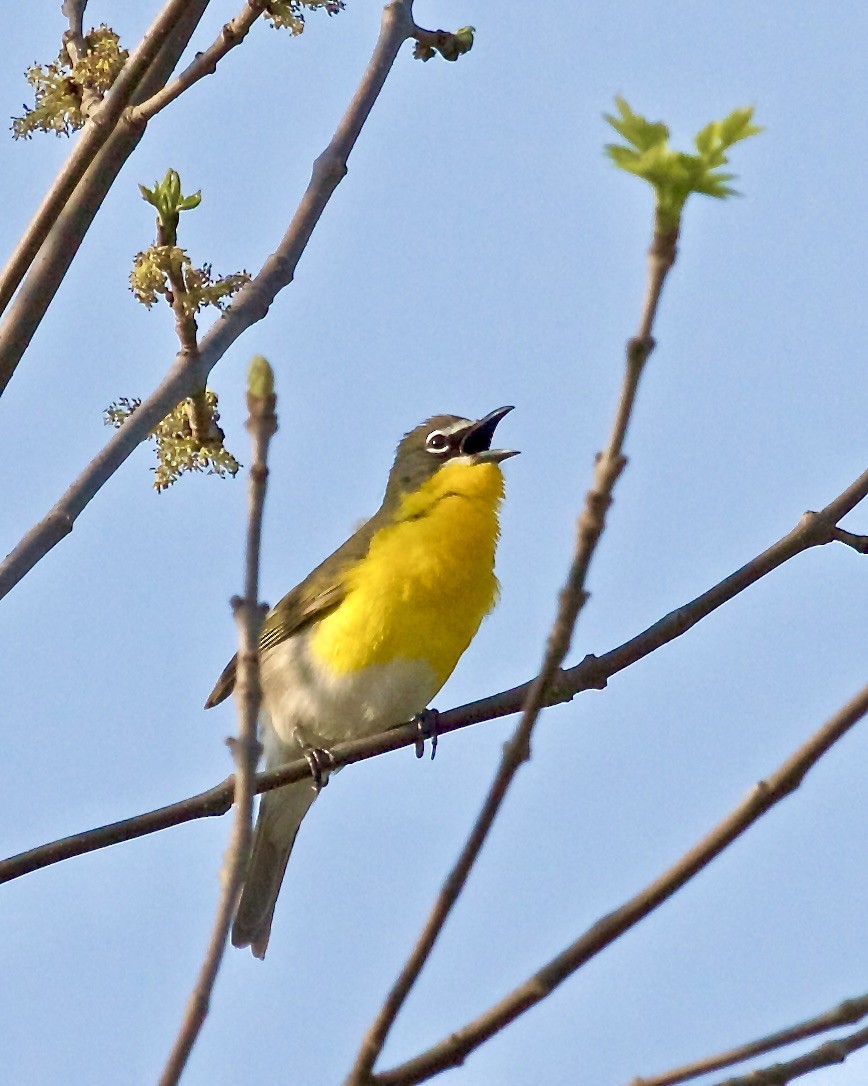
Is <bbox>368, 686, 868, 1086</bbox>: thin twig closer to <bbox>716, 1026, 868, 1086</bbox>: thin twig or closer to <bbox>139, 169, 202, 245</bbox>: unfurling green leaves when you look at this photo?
<bbox>716, 1026, 868, 1086</bbox>: thin twig

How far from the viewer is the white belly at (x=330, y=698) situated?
278 inches

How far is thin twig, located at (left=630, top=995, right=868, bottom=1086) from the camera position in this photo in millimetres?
2270

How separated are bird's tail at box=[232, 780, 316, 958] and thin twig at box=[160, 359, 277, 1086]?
532 cm

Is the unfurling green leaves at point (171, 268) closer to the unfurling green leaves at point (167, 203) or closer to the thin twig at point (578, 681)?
the unfurling green leaves at point (167, 203)

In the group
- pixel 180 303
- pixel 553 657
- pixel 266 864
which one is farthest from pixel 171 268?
pixel 266 864

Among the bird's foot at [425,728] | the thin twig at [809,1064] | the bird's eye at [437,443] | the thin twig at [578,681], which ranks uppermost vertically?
the bird's eye at [437,443]

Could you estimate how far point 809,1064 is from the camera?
2.32 metres

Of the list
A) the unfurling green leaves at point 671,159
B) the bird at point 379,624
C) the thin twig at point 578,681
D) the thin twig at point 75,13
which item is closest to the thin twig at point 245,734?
the unfurling green leaves at point 671,159

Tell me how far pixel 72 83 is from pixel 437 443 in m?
3.41

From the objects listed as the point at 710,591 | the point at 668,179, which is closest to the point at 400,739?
the point at 710,591

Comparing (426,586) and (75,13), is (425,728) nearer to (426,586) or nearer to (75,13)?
(426,586)

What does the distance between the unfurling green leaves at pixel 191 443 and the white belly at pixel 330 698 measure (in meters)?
2.72

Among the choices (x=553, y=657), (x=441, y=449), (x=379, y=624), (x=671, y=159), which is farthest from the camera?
(x=441, y=449)

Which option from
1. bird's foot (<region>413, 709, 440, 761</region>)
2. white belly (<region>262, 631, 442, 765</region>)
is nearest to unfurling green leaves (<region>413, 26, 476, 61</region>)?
bird's foot (<region>413, 709, 440, 761</region>)
